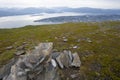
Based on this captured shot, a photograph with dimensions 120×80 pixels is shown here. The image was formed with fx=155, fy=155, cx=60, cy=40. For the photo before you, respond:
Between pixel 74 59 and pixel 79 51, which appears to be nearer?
pixel 74 59

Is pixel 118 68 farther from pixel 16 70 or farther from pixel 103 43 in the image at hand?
pixel 16 70

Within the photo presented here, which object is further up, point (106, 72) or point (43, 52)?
point (43, 52)

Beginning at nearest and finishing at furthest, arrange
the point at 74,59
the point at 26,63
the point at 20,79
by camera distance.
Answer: the point at 20,79 < the point at 26,63 < the point at 74,59

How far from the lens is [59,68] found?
85.3 feet

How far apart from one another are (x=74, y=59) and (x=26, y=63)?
918 centimetres

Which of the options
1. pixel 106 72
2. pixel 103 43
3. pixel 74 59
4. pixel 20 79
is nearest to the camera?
pixel 20 79

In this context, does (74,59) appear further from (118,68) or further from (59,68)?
(118,68)

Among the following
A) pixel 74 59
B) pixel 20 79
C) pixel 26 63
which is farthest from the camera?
pixel 74 59

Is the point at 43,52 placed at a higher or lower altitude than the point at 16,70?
higher

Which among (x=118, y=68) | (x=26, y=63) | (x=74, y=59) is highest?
(x=26, y=63)

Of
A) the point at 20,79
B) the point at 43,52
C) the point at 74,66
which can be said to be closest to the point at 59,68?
the point at 74,66

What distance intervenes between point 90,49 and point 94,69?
9.07 metres

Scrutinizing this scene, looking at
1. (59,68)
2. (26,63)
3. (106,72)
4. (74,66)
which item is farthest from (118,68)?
(26,63)

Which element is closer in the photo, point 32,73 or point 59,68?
point 32,73
